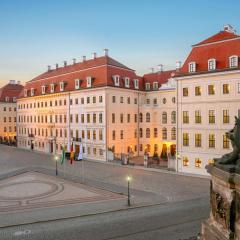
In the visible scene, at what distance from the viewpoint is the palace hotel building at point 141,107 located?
113ft

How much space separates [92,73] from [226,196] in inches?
1784

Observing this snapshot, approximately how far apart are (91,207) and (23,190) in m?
8.80

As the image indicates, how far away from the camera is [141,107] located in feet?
181

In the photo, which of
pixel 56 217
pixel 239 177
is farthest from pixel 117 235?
pixel 239 177

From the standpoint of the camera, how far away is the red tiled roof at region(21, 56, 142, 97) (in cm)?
4972

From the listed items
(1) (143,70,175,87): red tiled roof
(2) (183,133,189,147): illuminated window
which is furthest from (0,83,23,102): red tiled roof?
(2) (183,133,189,147): illuminated window

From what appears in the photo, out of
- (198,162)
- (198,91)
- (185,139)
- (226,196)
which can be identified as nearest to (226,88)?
(198,91)

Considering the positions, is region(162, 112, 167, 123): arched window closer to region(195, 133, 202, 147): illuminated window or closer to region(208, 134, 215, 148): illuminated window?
region(195, 133, 202, 147): illuminated window

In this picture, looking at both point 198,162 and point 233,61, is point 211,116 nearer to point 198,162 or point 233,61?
point 198,162

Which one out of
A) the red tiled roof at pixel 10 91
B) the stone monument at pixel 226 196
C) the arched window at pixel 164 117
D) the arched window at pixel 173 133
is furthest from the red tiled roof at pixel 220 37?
the red tiled roof at pixel 10 91

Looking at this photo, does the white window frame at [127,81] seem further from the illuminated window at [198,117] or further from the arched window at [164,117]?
the illuminated window at [198,117]

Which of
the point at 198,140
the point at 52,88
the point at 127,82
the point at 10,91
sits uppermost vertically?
the point at 10,91

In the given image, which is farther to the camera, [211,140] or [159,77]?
[159,77]

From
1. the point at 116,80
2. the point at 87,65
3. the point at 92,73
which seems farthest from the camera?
the point at 87,65
